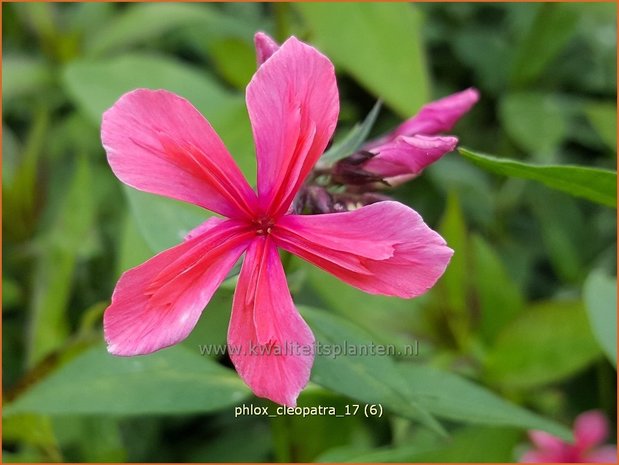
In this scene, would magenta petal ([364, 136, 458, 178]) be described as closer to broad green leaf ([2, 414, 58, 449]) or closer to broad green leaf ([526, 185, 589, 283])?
broad green leaf ([2, 414, 58, 449])

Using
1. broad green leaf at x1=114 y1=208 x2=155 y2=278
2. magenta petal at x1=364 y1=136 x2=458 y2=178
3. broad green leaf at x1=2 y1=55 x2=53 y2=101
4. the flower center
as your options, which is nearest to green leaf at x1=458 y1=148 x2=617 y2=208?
magenta petal at x1=364 y1=136 x2=458 y2=178

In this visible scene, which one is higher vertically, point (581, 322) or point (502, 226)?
point (502, 226)

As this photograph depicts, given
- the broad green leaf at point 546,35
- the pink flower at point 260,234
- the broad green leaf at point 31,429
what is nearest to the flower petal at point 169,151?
the pink flower at point 260,234

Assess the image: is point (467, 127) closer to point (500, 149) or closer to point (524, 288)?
point (500, 149)

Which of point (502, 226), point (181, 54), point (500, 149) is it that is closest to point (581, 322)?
point (502, 226)

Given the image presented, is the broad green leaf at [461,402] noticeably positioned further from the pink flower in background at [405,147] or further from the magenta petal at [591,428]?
the magenta petal at [591,428]

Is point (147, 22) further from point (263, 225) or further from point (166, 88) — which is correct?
point (263, 225)
